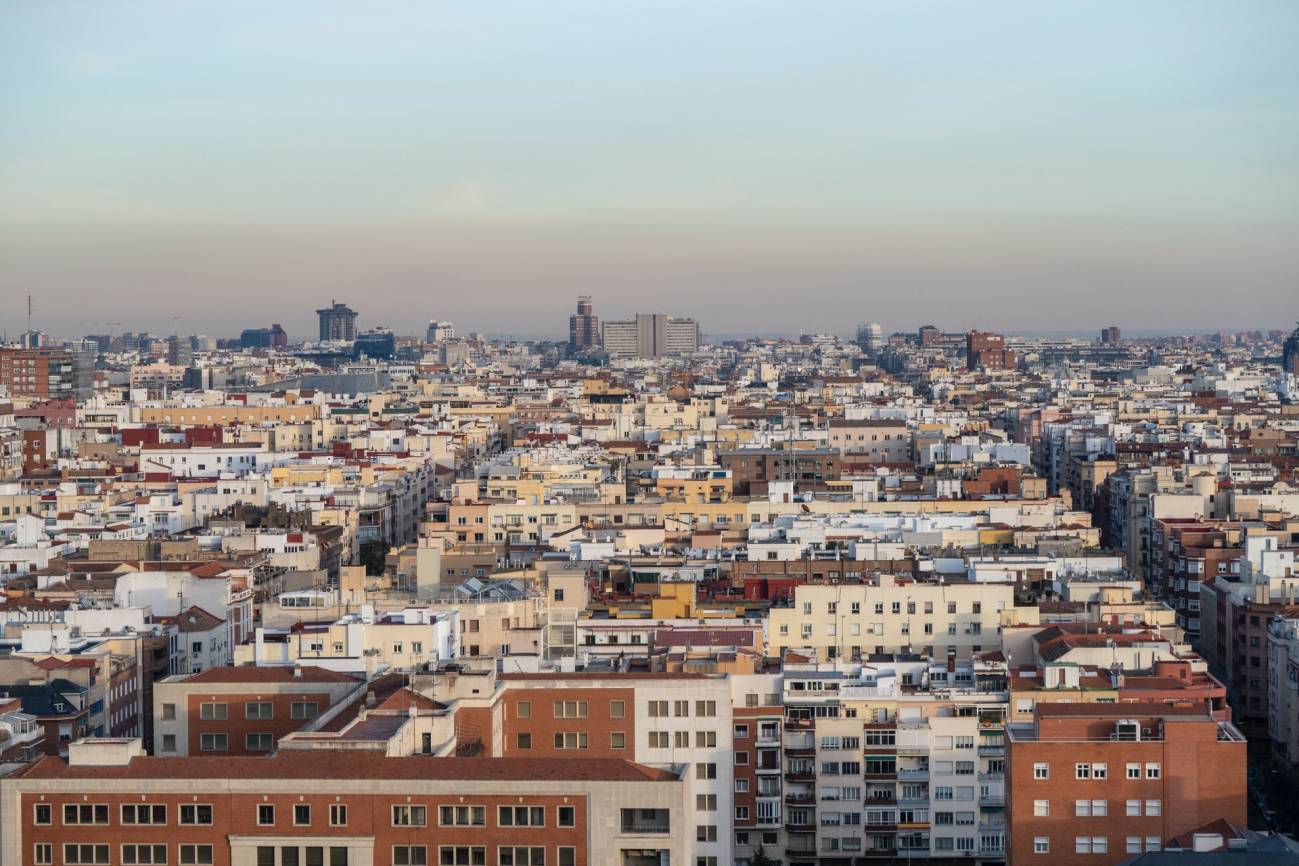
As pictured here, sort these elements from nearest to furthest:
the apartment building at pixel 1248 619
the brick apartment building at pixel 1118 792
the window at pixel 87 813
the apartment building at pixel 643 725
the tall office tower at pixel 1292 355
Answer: the window at pixel 87 813, the brick apartment building at pixel 1118 792, the apartment building at pixel 643 725, the apartment building at pixel 1248 619, the tall office tower at pixel 1292 355

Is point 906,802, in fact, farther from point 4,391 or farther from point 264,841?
point 4,391

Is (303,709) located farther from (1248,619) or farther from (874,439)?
(874,439)

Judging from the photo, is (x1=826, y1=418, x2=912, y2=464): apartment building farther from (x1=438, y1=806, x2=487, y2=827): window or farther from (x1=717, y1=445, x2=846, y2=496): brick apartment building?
(x1=438, y1=806, x2=487, y2=827): window

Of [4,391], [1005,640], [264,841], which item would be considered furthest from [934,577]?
[4,391]

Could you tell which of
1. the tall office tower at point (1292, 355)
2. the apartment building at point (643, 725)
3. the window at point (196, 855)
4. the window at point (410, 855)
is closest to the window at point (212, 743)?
the apartment building at point (643, 725)

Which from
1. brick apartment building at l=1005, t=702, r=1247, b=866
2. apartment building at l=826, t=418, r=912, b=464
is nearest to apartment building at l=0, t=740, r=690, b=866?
brick apartment building at l=1005, t=702, r=1247, b=866

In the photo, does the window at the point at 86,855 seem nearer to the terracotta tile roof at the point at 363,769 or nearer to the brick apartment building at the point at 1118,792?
the terracotta tile roof at the point at 363,769
